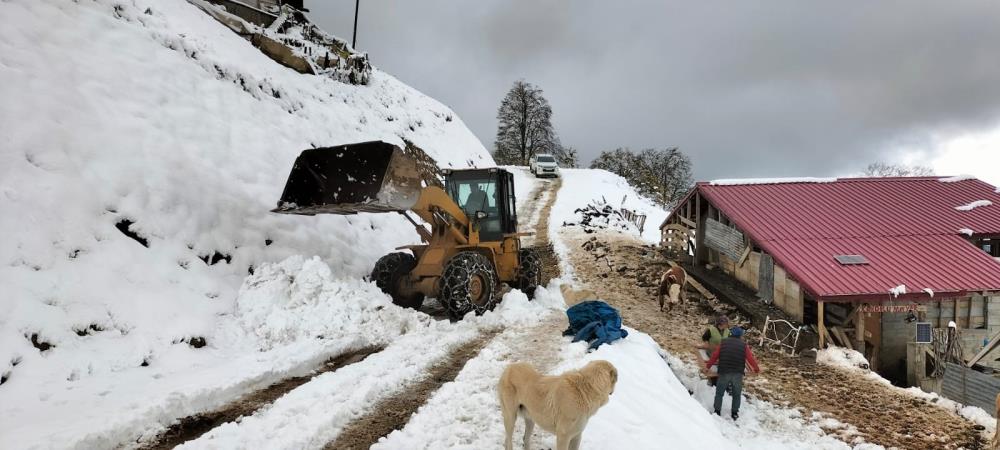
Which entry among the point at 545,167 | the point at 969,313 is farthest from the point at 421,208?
the point at 545,167

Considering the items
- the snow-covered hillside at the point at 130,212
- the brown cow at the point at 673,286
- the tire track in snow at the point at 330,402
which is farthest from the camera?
the brown cow at the point at 673,286

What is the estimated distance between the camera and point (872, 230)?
14539mm

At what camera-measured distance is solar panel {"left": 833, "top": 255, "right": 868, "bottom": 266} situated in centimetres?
1274

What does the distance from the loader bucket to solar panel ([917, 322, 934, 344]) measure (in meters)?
13.7

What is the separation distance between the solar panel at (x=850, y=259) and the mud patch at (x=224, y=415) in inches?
522

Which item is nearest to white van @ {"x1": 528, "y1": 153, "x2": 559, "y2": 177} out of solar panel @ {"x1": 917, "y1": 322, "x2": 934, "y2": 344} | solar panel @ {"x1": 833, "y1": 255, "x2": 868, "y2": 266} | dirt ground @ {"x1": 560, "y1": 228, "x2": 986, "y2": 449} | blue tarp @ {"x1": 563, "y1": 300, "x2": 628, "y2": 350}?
dirt ground @ {"x1": 560, "y1": 228, "x2": 986, "y2": 449}

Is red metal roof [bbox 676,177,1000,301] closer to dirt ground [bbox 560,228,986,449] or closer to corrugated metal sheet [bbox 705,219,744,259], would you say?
corrugated metal sheet [bbox 705,219,744,259]

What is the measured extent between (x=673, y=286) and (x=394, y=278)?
7814mm

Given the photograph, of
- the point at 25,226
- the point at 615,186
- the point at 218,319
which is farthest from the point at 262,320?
the point at 615,186

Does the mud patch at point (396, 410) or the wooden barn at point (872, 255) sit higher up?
the wooden barn at point (872, 255)

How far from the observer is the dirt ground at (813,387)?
7324 mm

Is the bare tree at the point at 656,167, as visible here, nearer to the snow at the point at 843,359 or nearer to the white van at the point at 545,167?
the white van at the point at 545,167

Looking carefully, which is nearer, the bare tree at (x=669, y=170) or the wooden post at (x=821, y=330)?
the wooden post at (x=821, y=330)

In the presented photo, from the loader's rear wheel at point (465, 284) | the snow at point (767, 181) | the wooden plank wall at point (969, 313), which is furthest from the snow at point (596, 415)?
the snow at point (767, 181)
